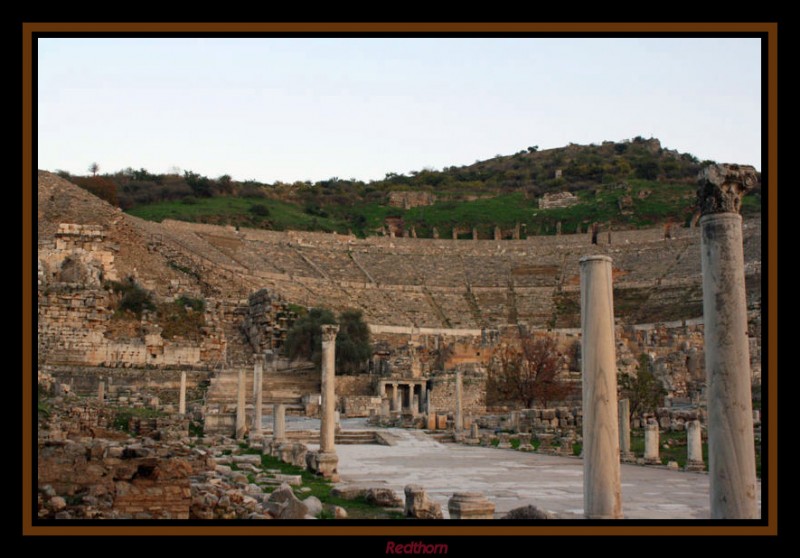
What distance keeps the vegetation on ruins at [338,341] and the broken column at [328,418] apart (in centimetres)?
2159

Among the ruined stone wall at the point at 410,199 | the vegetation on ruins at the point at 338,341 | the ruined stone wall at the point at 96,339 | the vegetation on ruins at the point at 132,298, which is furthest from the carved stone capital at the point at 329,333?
the ruined stone wall at the point at 410,199

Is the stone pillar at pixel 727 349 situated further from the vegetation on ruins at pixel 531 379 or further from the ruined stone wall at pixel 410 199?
the ruined stone wall at pixel 410 199

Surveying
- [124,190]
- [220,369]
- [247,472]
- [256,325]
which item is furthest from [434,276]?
[247,472]

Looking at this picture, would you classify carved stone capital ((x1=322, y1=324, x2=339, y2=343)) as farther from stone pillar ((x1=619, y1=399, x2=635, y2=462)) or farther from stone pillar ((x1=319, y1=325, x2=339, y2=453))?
stone pillar ((x1=619, y1=399, x2=635, y2=462))

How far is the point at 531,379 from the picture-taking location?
33.2m

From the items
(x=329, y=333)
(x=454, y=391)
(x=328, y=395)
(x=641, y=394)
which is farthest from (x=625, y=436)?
(x=454, y=391)

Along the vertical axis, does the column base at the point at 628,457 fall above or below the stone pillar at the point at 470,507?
below

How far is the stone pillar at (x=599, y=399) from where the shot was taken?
27.1ft

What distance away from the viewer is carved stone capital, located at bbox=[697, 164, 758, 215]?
7.66 metres

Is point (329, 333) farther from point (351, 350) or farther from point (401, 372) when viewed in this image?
point (351, 350)
